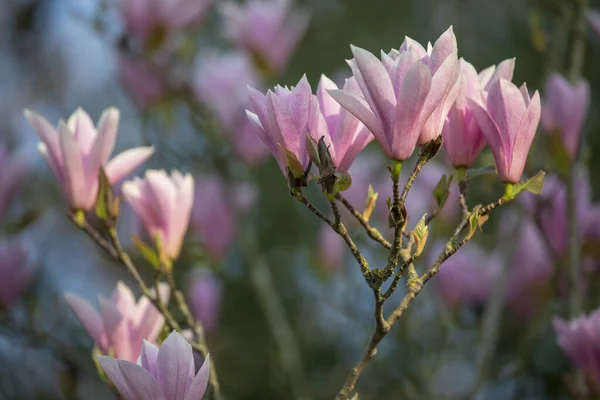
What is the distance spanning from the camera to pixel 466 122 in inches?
27.9

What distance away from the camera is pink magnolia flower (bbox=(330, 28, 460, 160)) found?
599 mm

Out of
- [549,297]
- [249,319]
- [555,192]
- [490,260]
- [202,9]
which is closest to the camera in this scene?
[555,192]

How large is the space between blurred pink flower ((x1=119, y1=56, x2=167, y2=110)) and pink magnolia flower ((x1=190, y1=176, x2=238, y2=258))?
0.85 feet

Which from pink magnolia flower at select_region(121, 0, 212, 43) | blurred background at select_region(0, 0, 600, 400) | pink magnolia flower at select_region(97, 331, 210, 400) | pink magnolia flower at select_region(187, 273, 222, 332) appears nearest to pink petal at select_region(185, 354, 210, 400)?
pink magnolia flower at select_region(97, 331, 210, 400)

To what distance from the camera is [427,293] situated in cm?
161

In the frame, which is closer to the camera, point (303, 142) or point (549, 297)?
point (303, 142)

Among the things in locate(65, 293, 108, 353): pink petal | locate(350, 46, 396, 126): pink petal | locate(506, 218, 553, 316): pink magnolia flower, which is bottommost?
locate(65, 293, 108, 353): pink petal

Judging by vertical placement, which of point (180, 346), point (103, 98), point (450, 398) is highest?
point (103, 98)

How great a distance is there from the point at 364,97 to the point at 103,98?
3263 millimetres

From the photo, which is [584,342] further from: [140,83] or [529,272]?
[140,83]

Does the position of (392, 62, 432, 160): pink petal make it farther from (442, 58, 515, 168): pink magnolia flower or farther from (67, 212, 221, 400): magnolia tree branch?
(67, 212, 221, 400): magnolia tree branch

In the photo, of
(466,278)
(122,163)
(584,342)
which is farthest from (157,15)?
(584,342)

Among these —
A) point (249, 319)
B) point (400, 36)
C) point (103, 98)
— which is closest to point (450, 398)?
point (249, 319)

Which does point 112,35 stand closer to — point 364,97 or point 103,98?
point 364,97
